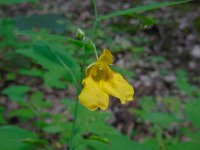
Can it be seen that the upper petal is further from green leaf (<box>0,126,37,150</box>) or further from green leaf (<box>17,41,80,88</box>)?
green leaf (<box>0,126,37,150</box>)

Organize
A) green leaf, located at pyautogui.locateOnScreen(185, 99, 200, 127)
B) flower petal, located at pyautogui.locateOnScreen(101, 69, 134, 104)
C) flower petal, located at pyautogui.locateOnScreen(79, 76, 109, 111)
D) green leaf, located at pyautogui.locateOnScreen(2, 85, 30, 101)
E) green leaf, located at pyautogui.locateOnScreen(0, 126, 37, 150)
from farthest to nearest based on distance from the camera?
green leaf, located at pyautogui.locateOnScreen(2, 85, 30, 101) → green leaf, located at pyautogui.locateOnScreen(185, 99, 200, 127) → green leaf, located at pyautogui.locateOnScreen(0, 126, 37, 150) → flower petal, located at pyautogui.locateOnScreen(101, 69, 134, 104) → flower petal, located at pyautogui.locateOnScreen(79, 76, 109, 111)

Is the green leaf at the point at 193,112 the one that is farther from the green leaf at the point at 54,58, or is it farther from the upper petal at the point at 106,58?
the upper petal at the point at 106,58

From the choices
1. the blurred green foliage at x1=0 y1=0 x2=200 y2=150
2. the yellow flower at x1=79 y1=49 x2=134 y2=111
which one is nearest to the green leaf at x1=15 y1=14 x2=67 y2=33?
the blurred green foliage at x1=0 y1=0 x2=200 y2=150

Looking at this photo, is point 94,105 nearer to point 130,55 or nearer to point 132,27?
point 130,55

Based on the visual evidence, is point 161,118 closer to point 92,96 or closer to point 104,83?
point 104,83

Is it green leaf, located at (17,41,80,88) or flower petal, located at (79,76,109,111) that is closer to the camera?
flower petal, located at (79,76,109,111)

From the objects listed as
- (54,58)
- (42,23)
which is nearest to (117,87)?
(54,58)

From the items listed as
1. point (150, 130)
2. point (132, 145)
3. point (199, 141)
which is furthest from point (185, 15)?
point (132, 145)
